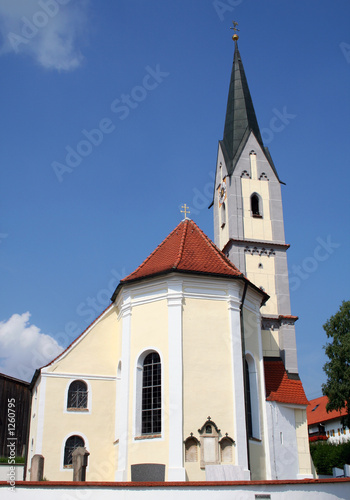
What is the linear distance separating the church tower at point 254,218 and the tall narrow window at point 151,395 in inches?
330

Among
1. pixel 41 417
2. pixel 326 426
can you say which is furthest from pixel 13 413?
pixel 326 426

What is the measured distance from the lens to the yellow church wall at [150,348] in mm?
16969

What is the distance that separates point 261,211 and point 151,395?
14.7 metres

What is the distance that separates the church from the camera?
671 inches

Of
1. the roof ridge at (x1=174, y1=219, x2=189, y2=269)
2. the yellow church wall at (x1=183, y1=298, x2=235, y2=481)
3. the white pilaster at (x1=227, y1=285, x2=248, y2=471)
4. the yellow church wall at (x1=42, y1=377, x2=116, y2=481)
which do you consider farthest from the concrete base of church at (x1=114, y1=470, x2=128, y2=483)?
the roof ridge at (x1=174, y1=219, x2=189, y2=269)

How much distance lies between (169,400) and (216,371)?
6.54 ft

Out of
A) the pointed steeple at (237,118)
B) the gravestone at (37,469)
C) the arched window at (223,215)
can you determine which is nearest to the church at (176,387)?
the gravestone at (37,469)

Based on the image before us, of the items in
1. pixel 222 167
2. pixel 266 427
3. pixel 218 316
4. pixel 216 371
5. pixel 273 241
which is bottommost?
pixel 266 427

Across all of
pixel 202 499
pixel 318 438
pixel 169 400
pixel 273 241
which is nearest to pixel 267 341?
pixel 273 241

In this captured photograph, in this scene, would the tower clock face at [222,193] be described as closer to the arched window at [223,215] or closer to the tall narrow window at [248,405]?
the arched window at [223,215]

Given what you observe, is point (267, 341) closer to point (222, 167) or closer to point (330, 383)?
point (330, 383)

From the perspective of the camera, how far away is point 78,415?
2039cm

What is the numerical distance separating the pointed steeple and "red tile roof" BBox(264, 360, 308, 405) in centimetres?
1186

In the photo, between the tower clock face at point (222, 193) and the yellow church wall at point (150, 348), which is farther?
the tower clock face at point (222, 193)
